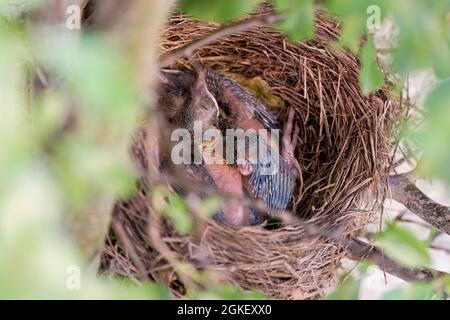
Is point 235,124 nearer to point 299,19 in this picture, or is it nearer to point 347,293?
point 347,293

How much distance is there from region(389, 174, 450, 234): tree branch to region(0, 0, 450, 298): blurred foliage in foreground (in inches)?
26.4

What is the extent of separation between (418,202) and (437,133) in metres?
0.95

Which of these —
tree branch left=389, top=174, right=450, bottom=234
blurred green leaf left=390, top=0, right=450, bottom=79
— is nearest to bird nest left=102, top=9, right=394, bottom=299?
tree branch left=389, top=174, right=450, bottom=234

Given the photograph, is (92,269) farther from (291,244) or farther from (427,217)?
(427,217)

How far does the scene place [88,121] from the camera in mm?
451

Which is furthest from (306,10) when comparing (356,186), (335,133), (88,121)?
(335,133)

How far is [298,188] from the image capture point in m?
1.45

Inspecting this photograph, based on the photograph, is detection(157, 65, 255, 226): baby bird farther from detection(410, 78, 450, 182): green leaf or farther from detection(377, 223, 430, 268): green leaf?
detection(410, 78, 450, 182): green leaf

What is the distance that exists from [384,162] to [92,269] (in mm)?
763

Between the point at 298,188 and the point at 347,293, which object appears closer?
the point at 347,293

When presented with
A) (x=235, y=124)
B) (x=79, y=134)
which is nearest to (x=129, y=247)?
(x=79, y=134)

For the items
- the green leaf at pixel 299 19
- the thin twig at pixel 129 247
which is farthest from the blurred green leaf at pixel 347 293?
the green leaf at pixel 299 19

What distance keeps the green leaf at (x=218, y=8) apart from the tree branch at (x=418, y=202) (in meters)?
0.85

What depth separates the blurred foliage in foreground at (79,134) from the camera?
321mm
